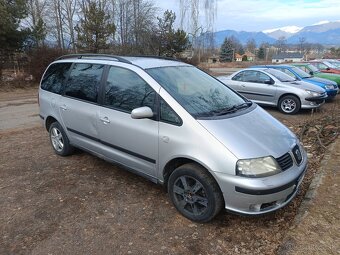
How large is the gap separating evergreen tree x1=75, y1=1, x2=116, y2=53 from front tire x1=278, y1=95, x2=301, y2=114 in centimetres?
1903

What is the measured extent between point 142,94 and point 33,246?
6.86 feet

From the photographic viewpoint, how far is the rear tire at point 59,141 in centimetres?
543

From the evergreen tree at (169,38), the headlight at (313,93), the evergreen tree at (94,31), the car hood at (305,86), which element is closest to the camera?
the headlight at (313,93)

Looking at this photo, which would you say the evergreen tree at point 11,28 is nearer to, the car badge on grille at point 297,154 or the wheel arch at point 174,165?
the wheel arch at point 174,165

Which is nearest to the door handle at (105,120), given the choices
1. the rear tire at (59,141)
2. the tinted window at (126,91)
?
the tinted window at (126,91)

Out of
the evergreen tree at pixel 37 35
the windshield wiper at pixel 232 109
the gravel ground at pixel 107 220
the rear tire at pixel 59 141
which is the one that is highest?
the evergreen tree at pixel 37 35

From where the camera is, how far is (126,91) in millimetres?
4129

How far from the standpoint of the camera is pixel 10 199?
416 centimetres

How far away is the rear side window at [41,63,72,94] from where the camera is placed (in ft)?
17.5

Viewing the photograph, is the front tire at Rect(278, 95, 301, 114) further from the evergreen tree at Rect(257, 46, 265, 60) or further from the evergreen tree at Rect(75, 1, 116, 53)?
the evergreen tree at Rect(257, 46, 265, 60)

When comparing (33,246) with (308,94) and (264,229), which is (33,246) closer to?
(264,229)

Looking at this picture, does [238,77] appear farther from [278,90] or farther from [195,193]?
[195,193]

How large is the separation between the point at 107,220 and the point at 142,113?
1326 millimetres

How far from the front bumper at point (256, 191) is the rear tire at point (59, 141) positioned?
326 centimetres
